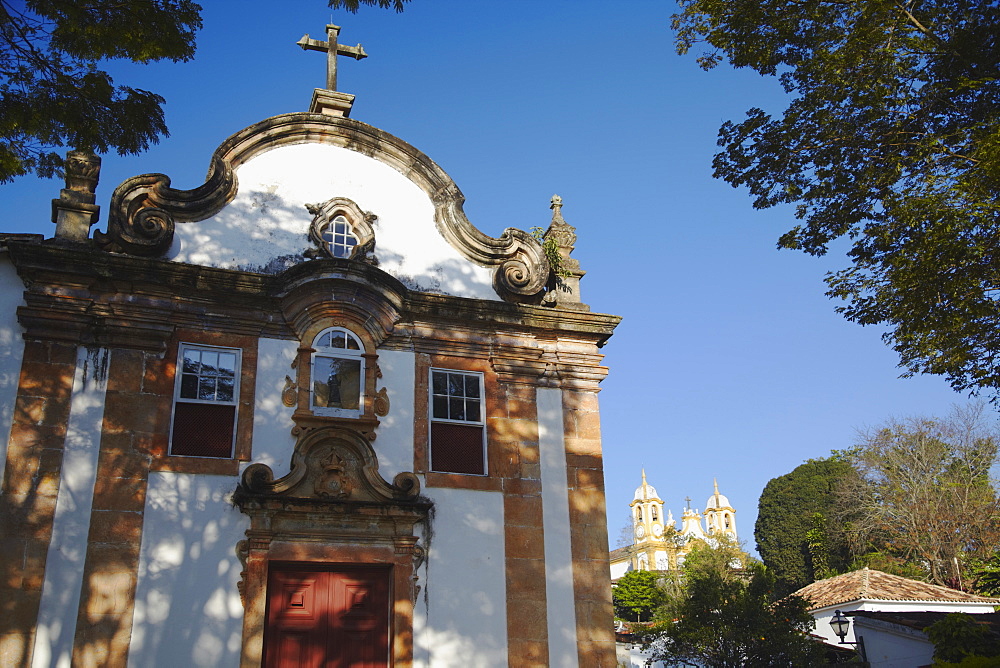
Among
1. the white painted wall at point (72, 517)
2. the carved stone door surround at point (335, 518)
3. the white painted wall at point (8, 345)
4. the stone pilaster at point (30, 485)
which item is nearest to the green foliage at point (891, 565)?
the carved stone door surround at point (335, 518)

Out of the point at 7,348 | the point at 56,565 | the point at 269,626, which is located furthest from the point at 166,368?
the point at 269,626

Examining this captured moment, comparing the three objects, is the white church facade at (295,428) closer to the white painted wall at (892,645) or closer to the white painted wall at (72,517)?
the white painted wall at (72,517)

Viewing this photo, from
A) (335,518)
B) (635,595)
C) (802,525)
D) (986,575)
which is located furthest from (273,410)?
(635,595)

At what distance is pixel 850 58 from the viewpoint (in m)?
10.3

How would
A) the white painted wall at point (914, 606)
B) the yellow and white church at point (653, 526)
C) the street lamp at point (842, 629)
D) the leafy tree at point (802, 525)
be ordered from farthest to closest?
1. the yellow and white church at point (653, 526)
2. the leafy tree at point (802, 525)
3. the white painted wall at point (914, 606)
4. the street lamp at point (842, 629)

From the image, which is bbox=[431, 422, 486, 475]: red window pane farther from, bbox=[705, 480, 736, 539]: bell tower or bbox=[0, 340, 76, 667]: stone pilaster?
bbox=[705, 480, 736, 539]: bell tower

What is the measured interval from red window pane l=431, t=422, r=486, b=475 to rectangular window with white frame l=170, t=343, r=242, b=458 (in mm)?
2526

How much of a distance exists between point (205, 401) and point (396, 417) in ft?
7.65

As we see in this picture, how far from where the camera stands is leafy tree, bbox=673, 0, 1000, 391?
10.0 m

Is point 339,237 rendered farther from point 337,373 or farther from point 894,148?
point 894,148

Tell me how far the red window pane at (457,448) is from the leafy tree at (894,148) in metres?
4.66

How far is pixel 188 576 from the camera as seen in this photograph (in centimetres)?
1029

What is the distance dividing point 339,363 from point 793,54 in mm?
6747

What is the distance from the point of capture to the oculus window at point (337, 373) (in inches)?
456
